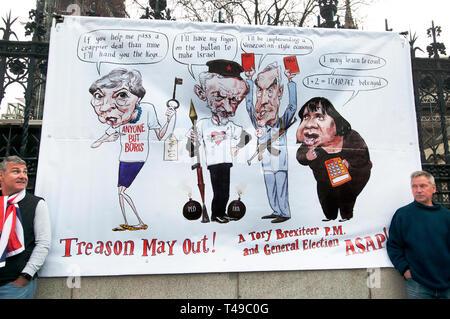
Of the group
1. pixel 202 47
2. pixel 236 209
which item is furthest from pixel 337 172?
pixel 202 47

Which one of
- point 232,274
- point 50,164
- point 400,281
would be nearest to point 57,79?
point 50,164

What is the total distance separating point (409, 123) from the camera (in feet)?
11.8

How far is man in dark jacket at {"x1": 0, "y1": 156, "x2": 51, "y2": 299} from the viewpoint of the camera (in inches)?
105

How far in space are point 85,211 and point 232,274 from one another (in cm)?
166

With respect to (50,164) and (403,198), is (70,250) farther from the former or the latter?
(403,198)

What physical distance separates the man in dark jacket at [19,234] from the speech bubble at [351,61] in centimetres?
340

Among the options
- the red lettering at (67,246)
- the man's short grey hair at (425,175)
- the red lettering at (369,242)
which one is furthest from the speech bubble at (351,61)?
the red lettering at (67,246)

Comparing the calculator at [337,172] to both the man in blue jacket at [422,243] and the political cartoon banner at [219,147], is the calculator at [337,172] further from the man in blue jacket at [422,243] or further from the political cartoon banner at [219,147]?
the man in blue jacket at [422,243]

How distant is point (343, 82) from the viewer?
11.8 ft

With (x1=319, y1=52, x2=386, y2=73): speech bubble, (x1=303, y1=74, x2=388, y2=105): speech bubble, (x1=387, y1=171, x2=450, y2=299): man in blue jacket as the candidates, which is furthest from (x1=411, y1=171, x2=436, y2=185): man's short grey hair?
(x1=319, y1=52, x2=386, y2=73): speech bubble

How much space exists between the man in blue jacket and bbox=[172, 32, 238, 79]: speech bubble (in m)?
2.45

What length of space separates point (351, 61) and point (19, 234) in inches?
154

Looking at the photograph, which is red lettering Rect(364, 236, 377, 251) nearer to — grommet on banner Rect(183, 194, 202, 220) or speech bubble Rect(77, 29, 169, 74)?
grommet on banner Rect(183, 194, 202, 220)

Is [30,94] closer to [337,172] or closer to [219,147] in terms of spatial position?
[219,147]
